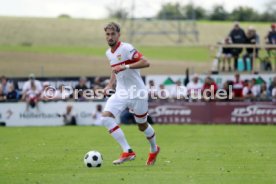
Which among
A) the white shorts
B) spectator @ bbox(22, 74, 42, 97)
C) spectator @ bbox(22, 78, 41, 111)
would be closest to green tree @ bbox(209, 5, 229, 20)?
spectator @ bbox(22, 74, 42, 97)

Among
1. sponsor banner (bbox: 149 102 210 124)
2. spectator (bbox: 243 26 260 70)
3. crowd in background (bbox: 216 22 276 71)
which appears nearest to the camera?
sponsor banner (bbox: 149 102 210 124)

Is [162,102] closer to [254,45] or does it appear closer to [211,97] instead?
[211,97]

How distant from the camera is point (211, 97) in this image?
31.6 metres

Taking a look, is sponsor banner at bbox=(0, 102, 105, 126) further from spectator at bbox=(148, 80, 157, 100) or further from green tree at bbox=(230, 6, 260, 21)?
green tree at bbox=(230, 6, 260, 21)

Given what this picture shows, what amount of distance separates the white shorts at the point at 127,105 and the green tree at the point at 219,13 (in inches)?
3354

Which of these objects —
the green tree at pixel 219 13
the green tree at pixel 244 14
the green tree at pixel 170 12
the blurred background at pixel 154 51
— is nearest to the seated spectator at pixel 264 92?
the blurred background at pixel 154 51

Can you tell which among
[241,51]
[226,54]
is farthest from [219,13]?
[241,51]

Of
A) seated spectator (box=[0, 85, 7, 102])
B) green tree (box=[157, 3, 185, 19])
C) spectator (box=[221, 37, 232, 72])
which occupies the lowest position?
seated spectator (box=[0, 85, 7, 102])

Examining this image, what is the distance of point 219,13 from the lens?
10225 cm

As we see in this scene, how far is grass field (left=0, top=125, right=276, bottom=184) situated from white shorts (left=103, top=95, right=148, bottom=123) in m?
0.98

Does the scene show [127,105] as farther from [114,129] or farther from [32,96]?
[32,96]

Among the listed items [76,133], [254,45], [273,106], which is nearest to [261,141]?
[76,133]

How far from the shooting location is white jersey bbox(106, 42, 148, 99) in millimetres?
15070

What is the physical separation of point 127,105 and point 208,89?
651 inches
